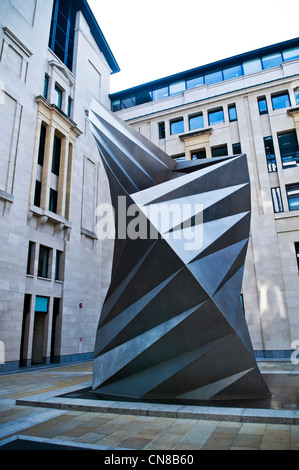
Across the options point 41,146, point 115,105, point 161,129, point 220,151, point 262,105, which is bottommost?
point 41,146

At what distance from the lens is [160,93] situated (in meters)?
35.4

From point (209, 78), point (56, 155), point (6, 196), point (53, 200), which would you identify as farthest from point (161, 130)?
point (6, 196)

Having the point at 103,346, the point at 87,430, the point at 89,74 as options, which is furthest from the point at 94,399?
the point at 89,74

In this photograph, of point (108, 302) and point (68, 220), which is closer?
point (108, 302)

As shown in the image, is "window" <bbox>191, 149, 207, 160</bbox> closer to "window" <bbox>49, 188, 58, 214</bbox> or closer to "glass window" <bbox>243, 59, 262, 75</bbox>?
"glass window" <bbox>243, 59, 262, 75</bbox>

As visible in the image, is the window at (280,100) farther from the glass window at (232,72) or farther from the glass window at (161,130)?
the glass window at (161,130)

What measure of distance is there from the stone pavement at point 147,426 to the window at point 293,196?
21.3 metres

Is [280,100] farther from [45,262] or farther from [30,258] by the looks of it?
[30,258]

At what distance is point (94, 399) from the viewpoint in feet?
29.3

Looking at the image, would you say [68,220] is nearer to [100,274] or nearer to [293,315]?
[100,274]

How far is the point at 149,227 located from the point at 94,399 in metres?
5.23

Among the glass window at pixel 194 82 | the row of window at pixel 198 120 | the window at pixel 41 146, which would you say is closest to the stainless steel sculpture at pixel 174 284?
the window at pixel 41 146

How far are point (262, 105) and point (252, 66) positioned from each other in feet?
19.3

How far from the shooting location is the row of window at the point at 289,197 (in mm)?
25345
